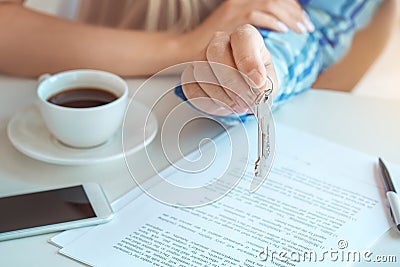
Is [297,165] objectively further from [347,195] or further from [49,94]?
[49,94]

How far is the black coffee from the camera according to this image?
732 mm

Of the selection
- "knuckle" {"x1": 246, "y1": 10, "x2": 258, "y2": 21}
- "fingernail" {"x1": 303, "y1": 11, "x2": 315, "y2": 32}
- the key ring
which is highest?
the key ring

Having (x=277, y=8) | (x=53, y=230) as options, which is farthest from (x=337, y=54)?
(x=53, y=230)

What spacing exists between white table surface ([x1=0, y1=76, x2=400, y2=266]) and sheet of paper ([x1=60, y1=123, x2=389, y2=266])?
0.09 feet

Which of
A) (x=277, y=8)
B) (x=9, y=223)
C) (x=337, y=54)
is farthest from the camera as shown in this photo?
(x=337, y=54)

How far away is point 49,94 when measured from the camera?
74cm

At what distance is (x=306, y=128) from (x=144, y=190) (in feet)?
0.80

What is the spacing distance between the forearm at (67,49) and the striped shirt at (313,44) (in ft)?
0.42

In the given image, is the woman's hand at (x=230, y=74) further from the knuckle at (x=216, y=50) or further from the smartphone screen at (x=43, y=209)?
the smartphone screen at (x=43, y=209)

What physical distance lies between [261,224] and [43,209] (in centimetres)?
21

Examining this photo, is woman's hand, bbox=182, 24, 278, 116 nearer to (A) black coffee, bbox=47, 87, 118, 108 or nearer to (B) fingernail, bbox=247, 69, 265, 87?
(B) fingernail, bbox=247, 69, 265, 87

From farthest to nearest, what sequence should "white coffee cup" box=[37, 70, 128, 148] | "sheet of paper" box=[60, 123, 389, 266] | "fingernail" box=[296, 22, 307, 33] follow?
"fingernail" box=[296, 22, 307, 33], "white coffee cup" box=[37, 70, 128, 148], "sheet of paper" box=[60, 123, 389, 266]

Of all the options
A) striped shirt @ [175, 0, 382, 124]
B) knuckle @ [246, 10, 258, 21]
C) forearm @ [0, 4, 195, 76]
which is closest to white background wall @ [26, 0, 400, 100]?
striped shirt @ [175, 0, 382, 124]

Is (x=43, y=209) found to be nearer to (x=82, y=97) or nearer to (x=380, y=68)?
(x=82, y=97)
